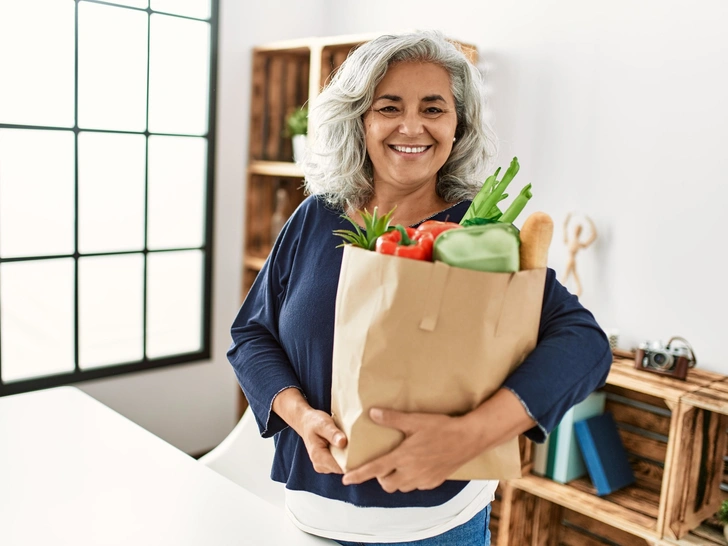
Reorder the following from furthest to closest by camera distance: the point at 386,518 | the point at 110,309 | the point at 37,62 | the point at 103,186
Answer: the point at 110,309
the point at 103,186
the point at 37,62
the point at 386,518

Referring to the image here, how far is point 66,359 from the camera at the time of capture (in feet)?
9.55

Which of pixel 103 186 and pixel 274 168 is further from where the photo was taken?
pixel 274 168

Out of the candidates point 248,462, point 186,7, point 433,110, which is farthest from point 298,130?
point 433,110

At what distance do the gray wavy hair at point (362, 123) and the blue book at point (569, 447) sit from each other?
4.08 feet

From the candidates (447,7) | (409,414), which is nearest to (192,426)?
(447,7)

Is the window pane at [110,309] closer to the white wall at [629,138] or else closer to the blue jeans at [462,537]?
the white wall at [629,138]

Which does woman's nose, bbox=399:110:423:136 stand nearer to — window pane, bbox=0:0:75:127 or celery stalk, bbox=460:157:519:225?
celery stalk, bbox=460:157:519:225

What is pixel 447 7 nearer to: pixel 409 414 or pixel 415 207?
pixel 415 207

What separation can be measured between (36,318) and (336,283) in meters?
2.01

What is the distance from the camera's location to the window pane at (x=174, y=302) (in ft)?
10.4

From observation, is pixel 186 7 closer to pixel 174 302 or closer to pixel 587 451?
pixel 174 302

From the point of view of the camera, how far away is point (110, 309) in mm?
3004

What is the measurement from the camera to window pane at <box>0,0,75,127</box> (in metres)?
2.60

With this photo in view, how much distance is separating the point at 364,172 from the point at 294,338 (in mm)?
362
